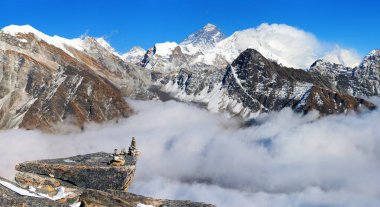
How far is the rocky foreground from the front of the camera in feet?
113

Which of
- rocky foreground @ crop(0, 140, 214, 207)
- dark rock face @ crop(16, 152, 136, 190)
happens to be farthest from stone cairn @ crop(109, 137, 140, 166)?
dark rock face @ crop(16, 152, 136, 190)

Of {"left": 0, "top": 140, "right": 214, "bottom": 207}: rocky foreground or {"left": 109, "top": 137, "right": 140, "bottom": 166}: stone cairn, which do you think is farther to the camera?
{"left": 109, "top": 137, "right": 140, "bottom": 166}: stone cairn

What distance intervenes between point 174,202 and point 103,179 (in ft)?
17.8

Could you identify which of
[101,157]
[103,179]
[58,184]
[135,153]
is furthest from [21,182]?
[135,153]

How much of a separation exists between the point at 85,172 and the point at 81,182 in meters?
0.76

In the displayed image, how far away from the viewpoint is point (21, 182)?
119 ft

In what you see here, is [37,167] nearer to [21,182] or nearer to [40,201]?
[21,182]

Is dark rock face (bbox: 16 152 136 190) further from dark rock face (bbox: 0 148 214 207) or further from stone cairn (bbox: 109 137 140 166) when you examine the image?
stone cairn (bbox: 109 137 140 166)

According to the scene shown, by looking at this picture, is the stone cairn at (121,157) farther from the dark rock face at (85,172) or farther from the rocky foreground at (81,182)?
Result: the dark rock face at (85,172)

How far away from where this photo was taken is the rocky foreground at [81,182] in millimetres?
34375

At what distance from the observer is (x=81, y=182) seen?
127ft

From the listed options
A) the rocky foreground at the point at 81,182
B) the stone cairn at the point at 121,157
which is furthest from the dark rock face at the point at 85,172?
the stone cairn at the point at 121,157

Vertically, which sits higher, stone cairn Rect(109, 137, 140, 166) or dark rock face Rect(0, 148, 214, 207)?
stone cairn Rect(109, 137, 140, 166)

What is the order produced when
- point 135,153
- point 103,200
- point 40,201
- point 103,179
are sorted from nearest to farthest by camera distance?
1. point 40,201
2. point 103,200
3. point 103,179
4. point 135,153
